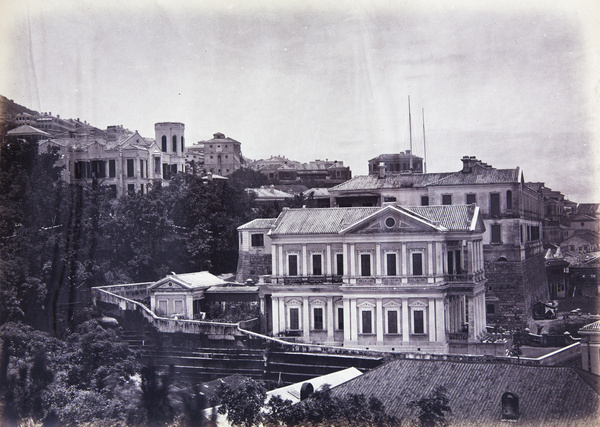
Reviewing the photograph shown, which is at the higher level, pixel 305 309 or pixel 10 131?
pixel 10 131

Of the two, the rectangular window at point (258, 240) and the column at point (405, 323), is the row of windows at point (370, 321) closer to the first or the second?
the column at point (405, 323)

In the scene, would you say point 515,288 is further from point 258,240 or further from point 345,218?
point 258,240

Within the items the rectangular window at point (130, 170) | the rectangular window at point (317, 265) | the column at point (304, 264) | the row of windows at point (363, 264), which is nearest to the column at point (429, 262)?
the row of windows at point (363, 264)

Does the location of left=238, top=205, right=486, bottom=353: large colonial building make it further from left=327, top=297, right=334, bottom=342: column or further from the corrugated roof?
the corrugated roof

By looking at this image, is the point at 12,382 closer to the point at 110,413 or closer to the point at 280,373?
the point at 110,413

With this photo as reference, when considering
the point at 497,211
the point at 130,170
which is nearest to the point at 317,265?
the point at 497,211

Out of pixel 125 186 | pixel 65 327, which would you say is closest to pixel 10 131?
pixel 125 186
